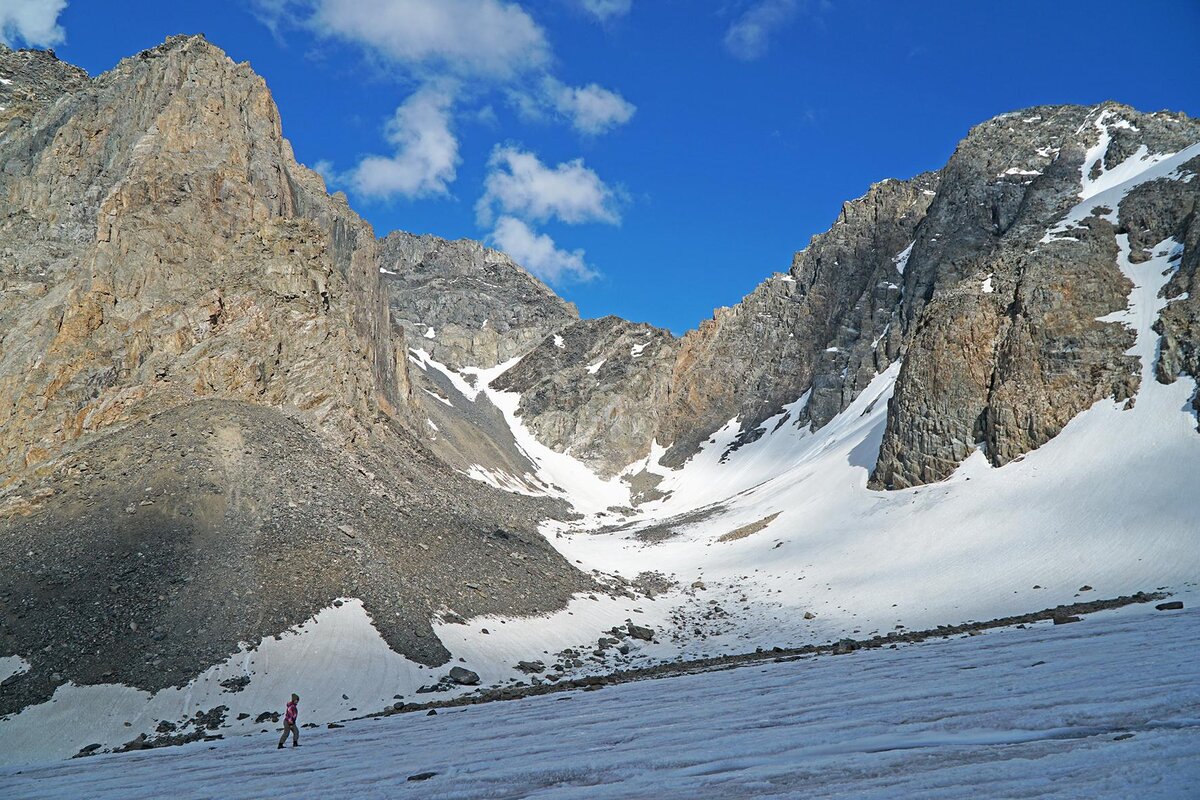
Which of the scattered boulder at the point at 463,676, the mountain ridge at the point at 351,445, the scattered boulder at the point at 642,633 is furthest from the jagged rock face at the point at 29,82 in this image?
the scattered boulder at the point at 642,633

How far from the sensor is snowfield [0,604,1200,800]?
549 centimetres

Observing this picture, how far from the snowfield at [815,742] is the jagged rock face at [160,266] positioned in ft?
96.3

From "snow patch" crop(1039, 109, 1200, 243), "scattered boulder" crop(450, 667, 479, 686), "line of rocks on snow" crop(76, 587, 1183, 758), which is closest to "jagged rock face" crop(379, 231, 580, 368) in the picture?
"snow patch" crop(1039, 109, 1200, 243)

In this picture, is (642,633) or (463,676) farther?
(642,633)

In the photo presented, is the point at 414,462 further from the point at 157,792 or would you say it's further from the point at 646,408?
the point at 646,408

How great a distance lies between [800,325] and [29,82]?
10857 centimetres

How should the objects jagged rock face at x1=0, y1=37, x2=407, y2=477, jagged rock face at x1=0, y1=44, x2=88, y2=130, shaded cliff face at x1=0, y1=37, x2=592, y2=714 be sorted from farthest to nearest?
jagged rock face at x1=0, y1=44, x2=88, y2=130
jagged rock face at x1=0, y1=37, x2=407, y2=477
shaded cliff face at x1=0, y1=37, x2=592, y2=714

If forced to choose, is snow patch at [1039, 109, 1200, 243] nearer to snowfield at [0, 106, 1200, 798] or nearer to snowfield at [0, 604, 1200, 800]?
snowfield at [0, 106, 1200, 798]

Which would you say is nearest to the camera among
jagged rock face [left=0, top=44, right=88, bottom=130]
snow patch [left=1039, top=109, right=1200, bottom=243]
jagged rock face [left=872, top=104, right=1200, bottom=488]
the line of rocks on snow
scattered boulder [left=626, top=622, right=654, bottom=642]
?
the line of rocks on snow

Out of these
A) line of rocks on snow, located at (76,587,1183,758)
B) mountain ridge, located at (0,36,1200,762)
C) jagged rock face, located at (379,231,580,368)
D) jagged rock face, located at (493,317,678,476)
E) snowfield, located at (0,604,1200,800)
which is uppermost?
jagged rock face, located at (379,231,580,368)

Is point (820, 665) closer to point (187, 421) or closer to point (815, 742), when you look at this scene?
point (815, 742)

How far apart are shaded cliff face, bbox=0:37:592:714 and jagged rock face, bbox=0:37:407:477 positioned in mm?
152

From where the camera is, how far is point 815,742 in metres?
7.38

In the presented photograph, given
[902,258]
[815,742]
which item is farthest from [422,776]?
[902,258]
